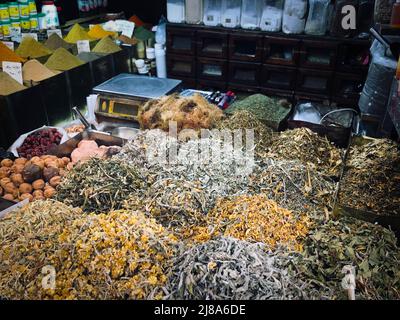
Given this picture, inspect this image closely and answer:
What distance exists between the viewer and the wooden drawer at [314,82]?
448 centimetres

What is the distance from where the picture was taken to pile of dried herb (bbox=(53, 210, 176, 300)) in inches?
68.1

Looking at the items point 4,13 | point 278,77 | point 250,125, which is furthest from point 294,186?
point 4,13

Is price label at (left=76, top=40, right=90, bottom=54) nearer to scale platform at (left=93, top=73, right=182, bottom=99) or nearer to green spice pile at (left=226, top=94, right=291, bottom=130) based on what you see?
scale platform at (left=93, top=73, right=182, bottom=99)

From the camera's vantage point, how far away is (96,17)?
6293 mm

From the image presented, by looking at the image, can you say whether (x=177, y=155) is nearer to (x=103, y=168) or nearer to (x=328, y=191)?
(x=103, y=168)

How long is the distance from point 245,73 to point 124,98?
2.00m

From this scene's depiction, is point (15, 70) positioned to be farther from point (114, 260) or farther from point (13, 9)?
point (114, 260)

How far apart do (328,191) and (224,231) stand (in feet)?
2.77

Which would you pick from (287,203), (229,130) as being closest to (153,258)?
(287,203)

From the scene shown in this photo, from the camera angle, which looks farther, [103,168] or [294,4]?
[294,4]

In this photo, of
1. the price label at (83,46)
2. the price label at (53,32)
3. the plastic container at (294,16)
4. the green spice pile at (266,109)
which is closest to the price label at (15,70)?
the price label at (83,46)

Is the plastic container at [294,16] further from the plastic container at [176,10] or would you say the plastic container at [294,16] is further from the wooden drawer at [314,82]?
the plastic container at [176,10]

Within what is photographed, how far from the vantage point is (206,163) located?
8.77 ft

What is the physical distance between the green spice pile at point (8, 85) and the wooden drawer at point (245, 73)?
104 inches
